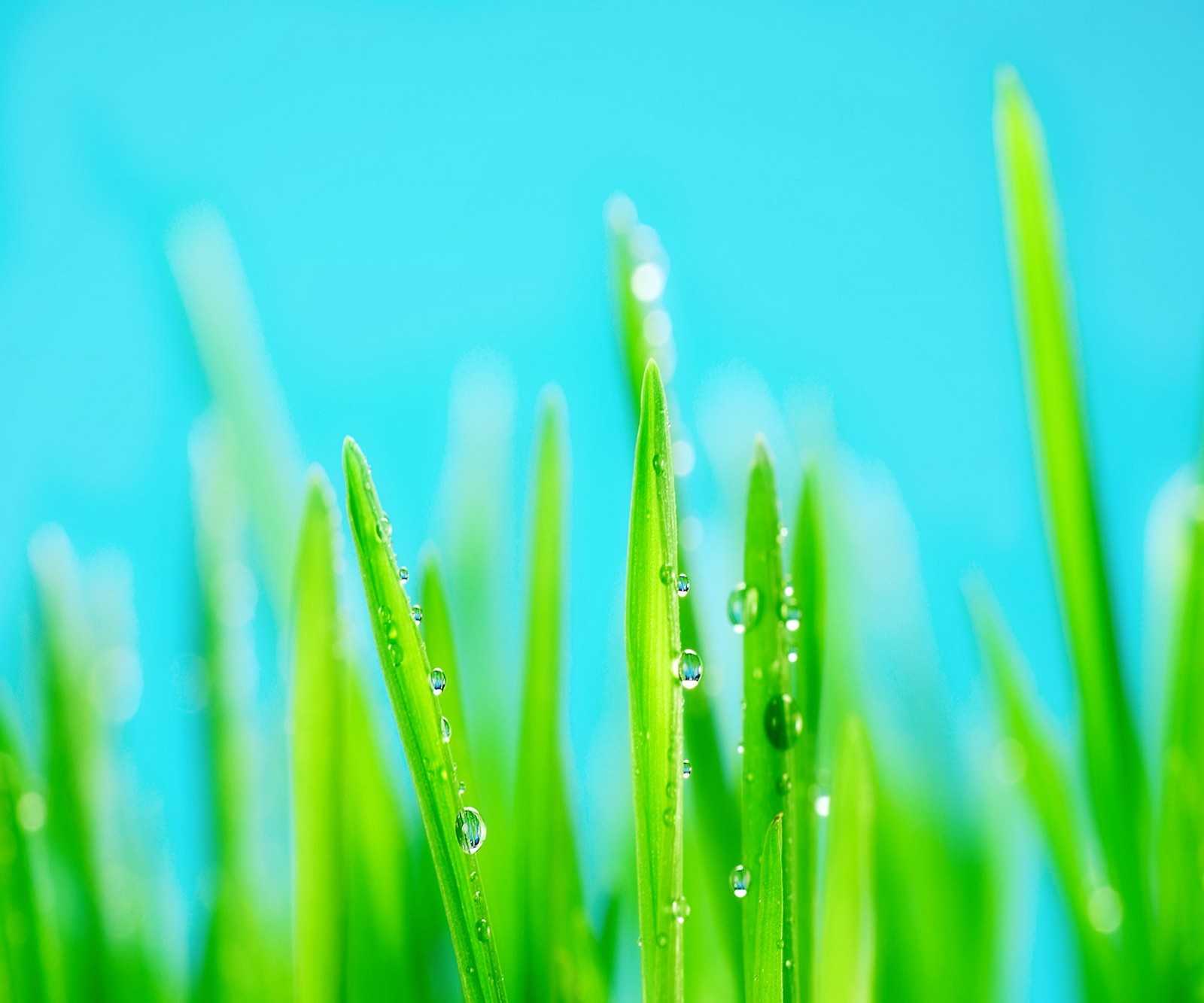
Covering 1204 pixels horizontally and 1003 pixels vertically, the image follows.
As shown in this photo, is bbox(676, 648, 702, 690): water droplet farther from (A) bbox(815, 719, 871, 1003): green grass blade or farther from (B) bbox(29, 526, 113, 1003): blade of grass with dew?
(B) bbox(29, 526, 113, 1003): blade of grass with dew

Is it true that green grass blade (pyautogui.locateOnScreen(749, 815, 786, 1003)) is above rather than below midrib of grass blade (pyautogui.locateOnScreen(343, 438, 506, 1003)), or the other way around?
below

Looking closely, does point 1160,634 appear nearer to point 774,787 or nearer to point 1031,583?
point 774,787

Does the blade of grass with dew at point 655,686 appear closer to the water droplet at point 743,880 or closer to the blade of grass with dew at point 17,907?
the water droplet at point 743,880

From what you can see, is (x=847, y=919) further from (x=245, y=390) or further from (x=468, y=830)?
(x=245, y=390)

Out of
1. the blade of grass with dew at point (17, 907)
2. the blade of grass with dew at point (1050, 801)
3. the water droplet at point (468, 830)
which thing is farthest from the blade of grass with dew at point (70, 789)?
the blade of grass with dew at point (1050, 801)

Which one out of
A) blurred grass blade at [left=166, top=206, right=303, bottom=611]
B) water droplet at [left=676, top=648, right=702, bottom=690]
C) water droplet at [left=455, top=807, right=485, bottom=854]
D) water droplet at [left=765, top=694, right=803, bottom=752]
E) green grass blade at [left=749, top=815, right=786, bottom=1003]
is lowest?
green grass blade at [left=749, top=815, right=786, bottom=1003]

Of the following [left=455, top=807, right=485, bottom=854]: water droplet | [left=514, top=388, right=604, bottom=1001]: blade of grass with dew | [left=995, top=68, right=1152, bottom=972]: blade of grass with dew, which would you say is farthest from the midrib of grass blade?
[left=995, top=68, right=1152, bottom=972]: blade of grass with dew
